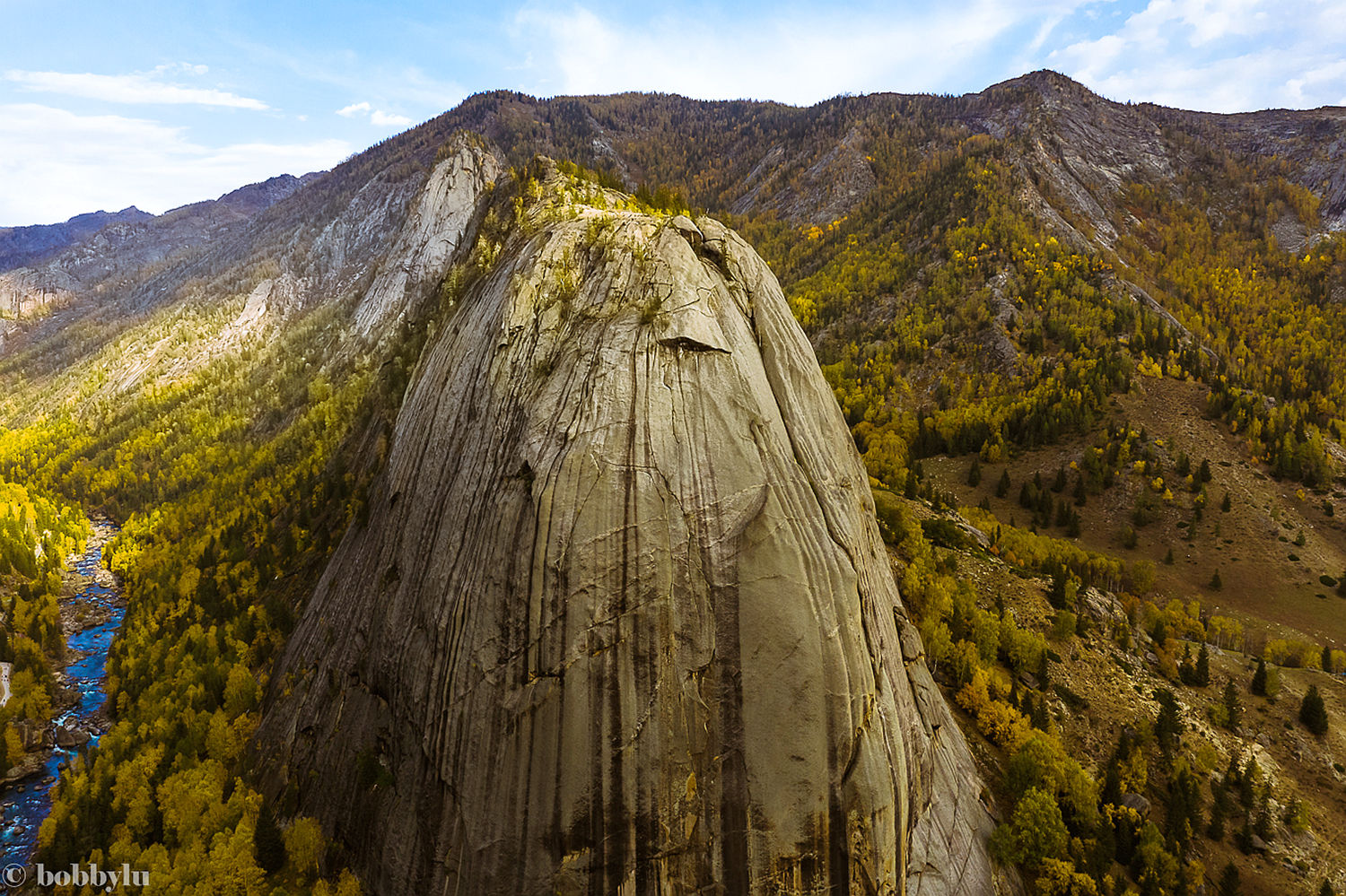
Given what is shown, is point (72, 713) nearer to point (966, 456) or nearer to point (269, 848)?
point (269, 848)

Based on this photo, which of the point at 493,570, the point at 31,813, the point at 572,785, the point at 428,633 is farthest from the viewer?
the point at 31,813

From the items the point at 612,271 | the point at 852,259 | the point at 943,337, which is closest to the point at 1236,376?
the point at 943,337

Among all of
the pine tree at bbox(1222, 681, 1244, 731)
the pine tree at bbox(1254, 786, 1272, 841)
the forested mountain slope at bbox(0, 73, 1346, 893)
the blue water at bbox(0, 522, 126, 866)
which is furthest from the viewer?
the blue water at bbox(0, 522, 126, 866)

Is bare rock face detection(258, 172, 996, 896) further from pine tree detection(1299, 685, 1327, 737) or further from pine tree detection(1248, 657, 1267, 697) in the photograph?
pine tree detection(1248, 657, 1267, 697)

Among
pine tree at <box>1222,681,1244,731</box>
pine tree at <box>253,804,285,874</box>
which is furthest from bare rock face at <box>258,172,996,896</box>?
pine tree at <box>1222,681,1244,731</box>

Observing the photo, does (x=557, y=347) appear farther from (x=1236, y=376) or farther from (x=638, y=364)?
(x=1236, y=376)

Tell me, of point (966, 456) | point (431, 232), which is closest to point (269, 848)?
point (431, 232)
